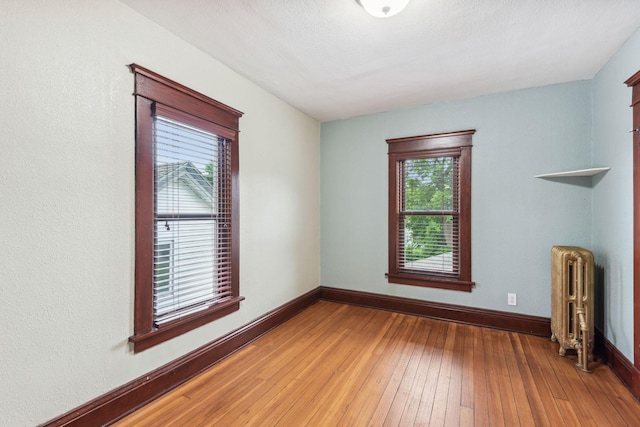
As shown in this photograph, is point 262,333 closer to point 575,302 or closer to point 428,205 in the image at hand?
point 428,205

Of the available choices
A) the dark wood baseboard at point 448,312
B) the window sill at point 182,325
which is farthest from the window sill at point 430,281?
the window sill at point 182,325

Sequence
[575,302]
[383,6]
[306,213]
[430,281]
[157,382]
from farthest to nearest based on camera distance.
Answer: [306,213] < [430,281] < [575,302] < [157,382] < [383,6]

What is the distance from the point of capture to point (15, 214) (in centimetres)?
138

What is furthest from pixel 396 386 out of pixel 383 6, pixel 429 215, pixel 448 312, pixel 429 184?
pixel 383 6

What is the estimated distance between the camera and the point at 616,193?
7.45ft

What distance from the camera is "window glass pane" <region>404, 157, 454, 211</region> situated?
3340 millimetres

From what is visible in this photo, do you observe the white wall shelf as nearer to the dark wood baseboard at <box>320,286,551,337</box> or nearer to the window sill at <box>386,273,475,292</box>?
the window sill at <box>386,273,475,292</box>

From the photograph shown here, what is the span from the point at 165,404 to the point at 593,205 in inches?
155

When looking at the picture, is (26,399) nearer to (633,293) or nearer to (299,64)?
(299,64)

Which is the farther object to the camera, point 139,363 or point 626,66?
point 626,66

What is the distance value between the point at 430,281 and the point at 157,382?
2842 millimetres

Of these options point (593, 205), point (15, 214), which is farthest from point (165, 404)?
point (593, 205)

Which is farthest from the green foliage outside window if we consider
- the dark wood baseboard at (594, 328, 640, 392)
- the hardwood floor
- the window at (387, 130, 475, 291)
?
the dark wood baseboard at (594, 328, 640, 392)

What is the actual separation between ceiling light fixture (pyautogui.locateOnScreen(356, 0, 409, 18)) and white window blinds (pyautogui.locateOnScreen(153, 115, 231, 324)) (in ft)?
4.89
